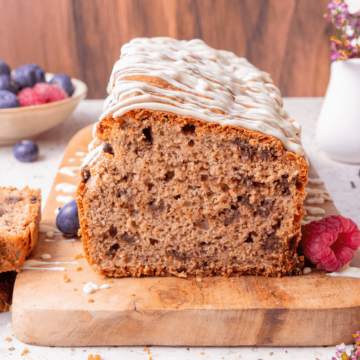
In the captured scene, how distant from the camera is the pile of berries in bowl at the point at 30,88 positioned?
2770 mm

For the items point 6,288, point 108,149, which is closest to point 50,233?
point 6,288

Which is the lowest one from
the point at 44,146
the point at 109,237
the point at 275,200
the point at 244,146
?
the point at 44,146

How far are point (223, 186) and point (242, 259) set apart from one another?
0.29m

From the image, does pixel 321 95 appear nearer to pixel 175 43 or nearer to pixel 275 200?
pixel 175 43

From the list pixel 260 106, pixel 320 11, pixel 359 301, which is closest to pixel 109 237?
pixel 260 106

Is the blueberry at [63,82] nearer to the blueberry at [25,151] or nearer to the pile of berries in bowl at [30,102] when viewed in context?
the pile of berries in bowl at [30,102]

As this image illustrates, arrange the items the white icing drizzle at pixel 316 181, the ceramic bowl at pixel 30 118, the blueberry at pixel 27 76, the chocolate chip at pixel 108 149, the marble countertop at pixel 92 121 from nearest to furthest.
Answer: the marble countertop at pixel 92 121 → the chocolate chip at pixel 108 149 → the white icing drizzle at pixel 316 181 → the ceramic bowl at pixel 30 118 → the blueberry at pixel 27 76

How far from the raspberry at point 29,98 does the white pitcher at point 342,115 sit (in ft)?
5.59

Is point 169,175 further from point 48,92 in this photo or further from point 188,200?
point 48,92

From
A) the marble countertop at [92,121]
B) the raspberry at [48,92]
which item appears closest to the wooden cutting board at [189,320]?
the marble countertop at [92,121]

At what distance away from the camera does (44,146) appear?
306 cm

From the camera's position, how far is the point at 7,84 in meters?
2.87

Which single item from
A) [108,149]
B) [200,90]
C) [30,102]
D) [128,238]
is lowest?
[128,238]

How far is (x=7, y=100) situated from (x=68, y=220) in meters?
1.24
